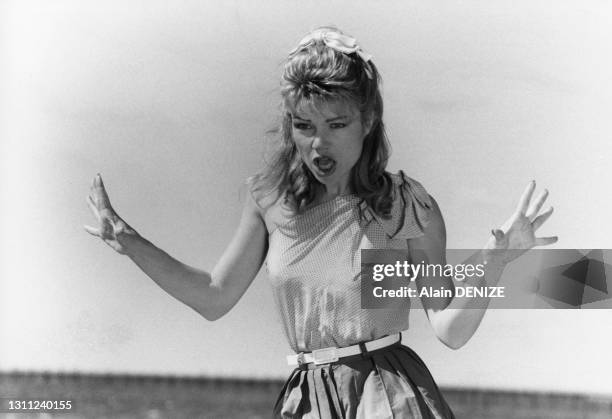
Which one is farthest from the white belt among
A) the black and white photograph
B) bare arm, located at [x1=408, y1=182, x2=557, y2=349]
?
the black and white photograph

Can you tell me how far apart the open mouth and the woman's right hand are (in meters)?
0.39

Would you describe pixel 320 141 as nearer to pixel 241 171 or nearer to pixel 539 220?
pixel 539 220

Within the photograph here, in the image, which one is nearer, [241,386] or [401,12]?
[401,12]

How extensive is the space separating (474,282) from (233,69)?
0.95 m

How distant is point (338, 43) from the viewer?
185 centimetres

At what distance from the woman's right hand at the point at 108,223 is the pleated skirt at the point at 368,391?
44cm

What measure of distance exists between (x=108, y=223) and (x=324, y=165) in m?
0.45

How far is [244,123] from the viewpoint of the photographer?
2438 millimetres

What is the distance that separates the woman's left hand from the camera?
1793 mm

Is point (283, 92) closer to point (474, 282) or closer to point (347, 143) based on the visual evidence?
point (347, 143)

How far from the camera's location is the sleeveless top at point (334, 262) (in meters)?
1.81

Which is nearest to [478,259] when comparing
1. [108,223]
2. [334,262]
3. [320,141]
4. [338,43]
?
[334,262]

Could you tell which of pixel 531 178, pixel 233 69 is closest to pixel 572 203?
pixel 531 178

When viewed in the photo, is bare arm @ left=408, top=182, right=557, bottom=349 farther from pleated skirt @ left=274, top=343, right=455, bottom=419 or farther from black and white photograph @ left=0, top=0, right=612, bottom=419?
black and white photograph @ left=0, top=0, right=612, bottom=419
